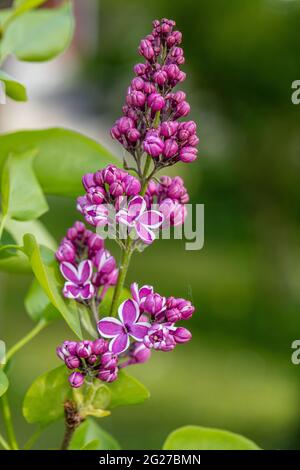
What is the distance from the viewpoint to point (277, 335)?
292cm

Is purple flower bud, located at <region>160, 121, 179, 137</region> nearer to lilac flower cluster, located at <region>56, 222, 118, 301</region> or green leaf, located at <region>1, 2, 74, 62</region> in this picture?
lilac flower cluster, located at <region>56, 222, 118, 301</region>

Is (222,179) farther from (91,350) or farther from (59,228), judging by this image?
(91,350)

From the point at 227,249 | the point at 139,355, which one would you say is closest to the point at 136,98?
the point at 139,355

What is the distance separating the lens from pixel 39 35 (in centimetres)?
44

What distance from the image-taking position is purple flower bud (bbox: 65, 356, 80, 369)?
273 mm

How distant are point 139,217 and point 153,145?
3 centimetres

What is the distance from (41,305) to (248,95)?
289 centimetres

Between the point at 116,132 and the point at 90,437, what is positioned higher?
the point at 116,132

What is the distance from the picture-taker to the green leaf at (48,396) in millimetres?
307

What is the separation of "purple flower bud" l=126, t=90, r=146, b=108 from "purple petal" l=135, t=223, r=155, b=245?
5cm

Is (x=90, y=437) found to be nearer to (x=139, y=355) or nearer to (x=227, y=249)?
(x=139, y=355)

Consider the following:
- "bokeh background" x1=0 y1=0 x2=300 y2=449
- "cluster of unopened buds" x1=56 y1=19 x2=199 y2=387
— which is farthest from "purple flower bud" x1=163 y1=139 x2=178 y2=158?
"bokeh background" x1=0 y1=0 x2=300 y2=449

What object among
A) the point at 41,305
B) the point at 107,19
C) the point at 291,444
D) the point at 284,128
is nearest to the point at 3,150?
the point at 41,305

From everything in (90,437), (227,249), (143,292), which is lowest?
(227,249)
